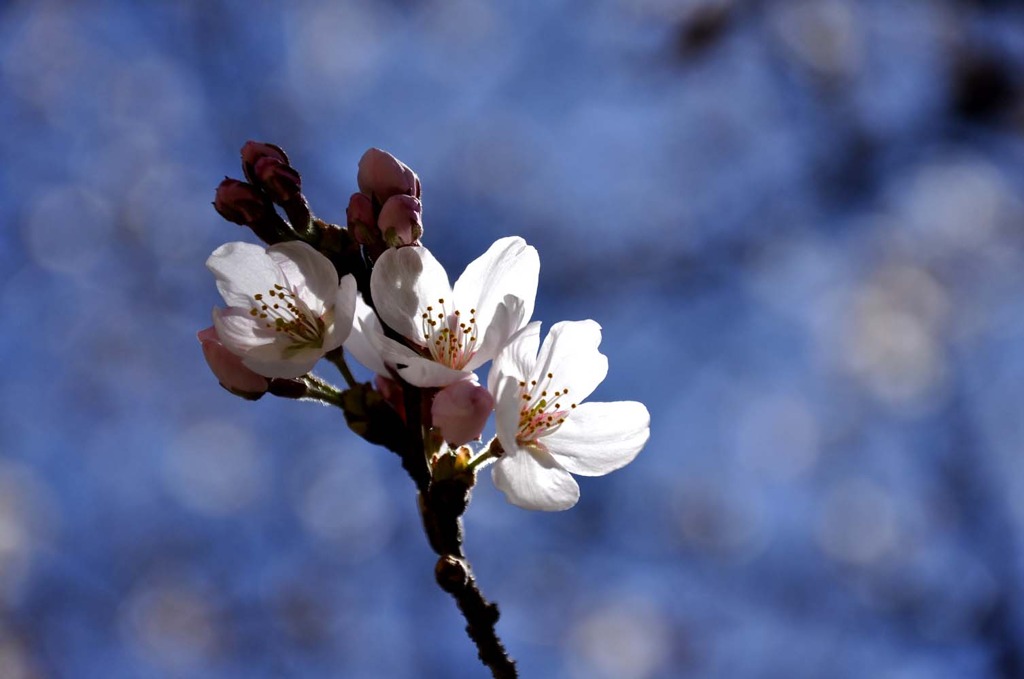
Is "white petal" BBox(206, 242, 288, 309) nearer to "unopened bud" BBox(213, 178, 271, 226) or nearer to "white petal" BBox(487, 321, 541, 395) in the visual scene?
"unopened bud" BBox(213, 178, 271, 226)

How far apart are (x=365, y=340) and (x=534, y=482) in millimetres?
270

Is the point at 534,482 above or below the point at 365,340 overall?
below

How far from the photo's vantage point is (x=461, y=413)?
0.96 m

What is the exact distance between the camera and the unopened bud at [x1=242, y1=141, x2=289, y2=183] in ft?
3.68

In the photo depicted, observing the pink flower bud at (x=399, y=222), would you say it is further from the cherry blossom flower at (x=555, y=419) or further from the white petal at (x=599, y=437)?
the white petal at (x=599, y=437)

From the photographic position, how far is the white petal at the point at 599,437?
1.14 metres

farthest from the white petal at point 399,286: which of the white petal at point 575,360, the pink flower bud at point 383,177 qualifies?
the white petal at point 575,360

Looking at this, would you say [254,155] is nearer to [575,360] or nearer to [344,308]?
[344,308]

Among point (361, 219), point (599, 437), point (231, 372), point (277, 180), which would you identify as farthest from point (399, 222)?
point (599, 437)

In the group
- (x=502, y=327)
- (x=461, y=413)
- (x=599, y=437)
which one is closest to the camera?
(x=461, y=413)

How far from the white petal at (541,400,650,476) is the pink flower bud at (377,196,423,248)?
1.06 ft

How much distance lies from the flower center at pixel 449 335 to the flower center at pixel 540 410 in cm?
9

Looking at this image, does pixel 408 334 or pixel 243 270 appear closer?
pixel 408 334

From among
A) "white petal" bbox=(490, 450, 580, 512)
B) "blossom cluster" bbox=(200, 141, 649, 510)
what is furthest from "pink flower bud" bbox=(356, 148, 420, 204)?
"white petal" bbox=(490, 450, 580, 512)
